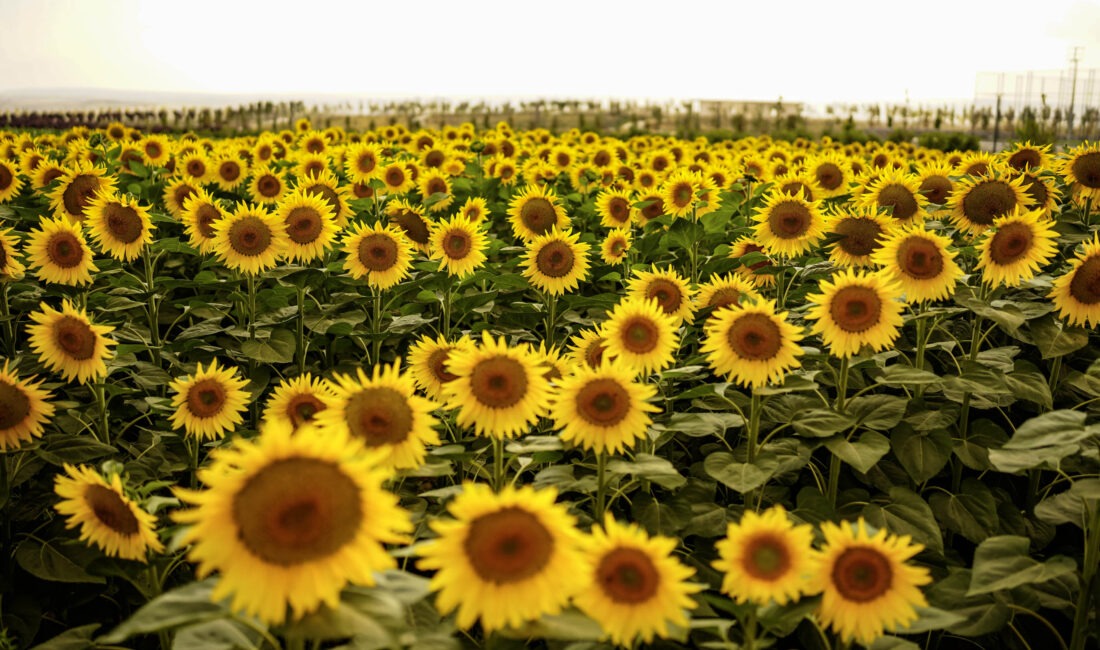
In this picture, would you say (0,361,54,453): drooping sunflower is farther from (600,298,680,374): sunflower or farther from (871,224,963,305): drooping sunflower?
(871,224,963,305): drooping sunflower

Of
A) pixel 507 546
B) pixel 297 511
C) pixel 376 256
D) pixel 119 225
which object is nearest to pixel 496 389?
pixel 507 546

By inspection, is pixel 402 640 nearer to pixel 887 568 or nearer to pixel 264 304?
pixel 887 568

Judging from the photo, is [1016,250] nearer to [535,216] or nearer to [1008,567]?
[1008,567]

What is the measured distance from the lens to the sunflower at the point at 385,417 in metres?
2.46

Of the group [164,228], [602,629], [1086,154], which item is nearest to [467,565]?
[602,629]

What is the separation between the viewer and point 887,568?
207 cm

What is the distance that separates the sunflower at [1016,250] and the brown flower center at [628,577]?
251cm

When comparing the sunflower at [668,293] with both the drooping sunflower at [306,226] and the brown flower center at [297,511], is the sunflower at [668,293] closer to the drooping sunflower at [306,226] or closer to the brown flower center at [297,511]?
the drooping sunflower at [306,226]

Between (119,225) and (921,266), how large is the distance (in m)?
4.09

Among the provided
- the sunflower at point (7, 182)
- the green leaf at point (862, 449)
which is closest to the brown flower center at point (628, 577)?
the green leaf at point (862, 449)

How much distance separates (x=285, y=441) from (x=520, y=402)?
107 cm

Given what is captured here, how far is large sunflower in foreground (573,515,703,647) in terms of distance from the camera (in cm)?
189

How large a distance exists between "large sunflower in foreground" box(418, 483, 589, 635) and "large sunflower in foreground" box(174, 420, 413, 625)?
0.16 meters

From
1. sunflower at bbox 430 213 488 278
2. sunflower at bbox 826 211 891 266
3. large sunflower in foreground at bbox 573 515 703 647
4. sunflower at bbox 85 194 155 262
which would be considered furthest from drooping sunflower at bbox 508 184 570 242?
large sunflower in foreground at bbox 573 515 703 647
